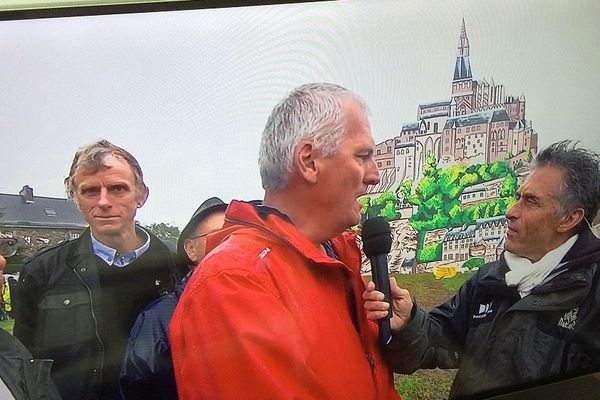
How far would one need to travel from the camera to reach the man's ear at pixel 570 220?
87.5 inches

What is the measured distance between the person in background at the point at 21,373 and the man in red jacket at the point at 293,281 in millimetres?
326

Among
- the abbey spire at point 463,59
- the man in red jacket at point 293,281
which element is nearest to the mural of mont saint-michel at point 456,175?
the abbey spire at point 463,59

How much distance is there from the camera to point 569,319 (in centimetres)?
224

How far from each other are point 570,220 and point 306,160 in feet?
3.55

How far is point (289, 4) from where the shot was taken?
1.72m

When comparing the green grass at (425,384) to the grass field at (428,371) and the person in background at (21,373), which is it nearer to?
the grass field at (428,371)

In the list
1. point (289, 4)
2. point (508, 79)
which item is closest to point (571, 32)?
point (508, 79)

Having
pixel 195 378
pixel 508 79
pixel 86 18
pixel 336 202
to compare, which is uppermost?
pixel 86 18

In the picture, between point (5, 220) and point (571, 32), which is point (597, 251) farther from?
point (5, 220)

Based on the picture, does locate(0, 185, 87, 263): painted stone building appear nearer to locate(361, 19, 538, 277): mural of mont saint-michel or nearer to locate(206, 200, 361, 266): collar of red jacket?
locate(206, 200, 361, 266): collar of red jacket

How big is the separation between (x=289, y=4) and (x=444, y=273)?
0.94 m

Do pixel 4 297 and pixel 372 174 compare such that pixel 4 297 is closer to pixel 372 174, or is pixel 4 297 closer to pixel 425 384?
pixel 372 174

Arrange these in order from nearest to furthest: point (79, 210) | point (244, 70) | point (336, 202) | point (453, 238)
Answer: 1. point (79, 210)
2. point (244, 70)
3. point (336, 202)
4. point (453, 238)

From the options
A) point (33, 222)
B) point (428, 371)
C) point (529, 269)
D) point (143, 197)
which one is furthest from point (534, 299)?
point (33, 222)
